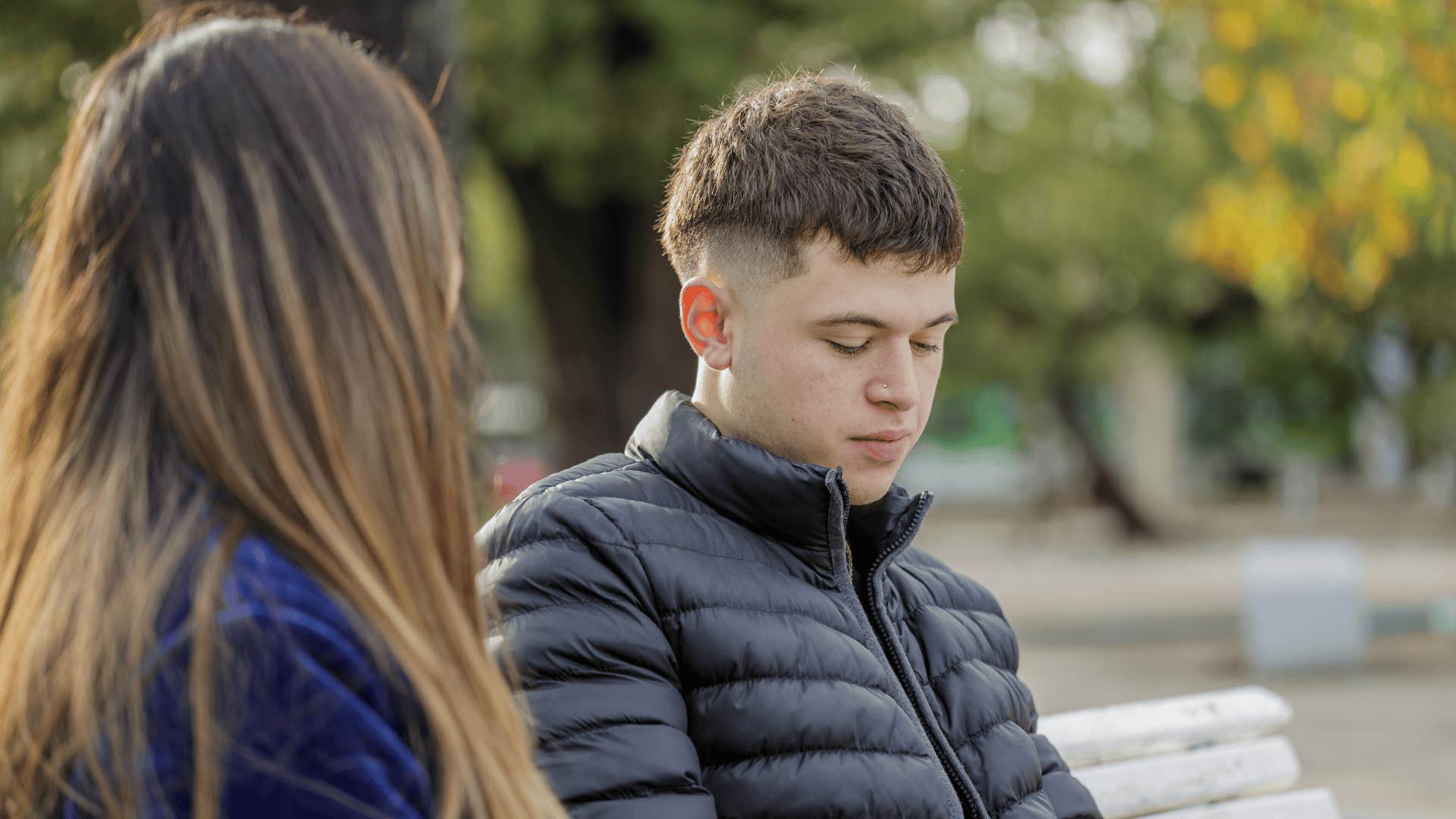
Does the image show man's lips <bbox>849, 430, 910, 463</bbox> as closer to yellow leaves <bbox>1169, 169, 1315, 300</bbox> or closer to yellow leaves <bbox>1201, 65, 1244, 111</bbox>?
yellow leaves <bbox>1201, 65, 1244, 111</bbox>

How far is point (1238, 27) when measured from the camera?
21.5ft

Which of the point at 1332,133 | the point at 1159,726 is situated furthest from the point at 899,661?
the point at 1332,133

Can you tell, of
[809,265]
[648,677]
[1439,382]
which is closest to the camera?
[648,677]

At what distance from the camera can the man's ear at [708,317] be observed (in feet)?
7.13

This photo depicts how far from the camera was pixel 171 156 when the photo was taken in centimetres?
119

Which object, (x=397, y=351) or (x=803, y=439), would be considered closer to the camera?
(x=397, y=351)

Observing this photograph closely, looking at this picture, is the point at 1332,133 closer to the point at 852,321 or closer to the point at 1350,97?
the point at 1350,97

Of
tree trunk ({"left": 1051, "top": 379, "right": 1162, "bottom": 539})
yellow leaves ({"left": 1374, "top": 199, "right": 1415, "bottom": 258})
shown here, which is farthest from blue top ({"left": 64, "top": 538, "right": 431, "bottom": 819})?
tree trunk ({"left": 1051, "top": 379, "right": 1162, "bottom": 539})

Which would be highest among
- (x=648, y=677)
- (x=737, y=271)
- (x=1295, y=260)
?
(x=1295, y=260)

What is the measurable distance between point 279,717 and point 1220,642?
11.7 m

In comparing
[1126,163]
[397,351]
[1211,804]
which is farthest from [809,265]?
[1126,163]

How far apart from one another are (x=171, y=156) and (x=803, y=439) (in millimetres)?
1108

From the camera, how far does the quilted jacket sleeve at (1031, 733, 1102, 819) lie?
2338 mm

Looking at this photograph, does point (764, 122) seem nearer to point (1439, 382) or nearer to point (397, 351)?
point (397, 351)
